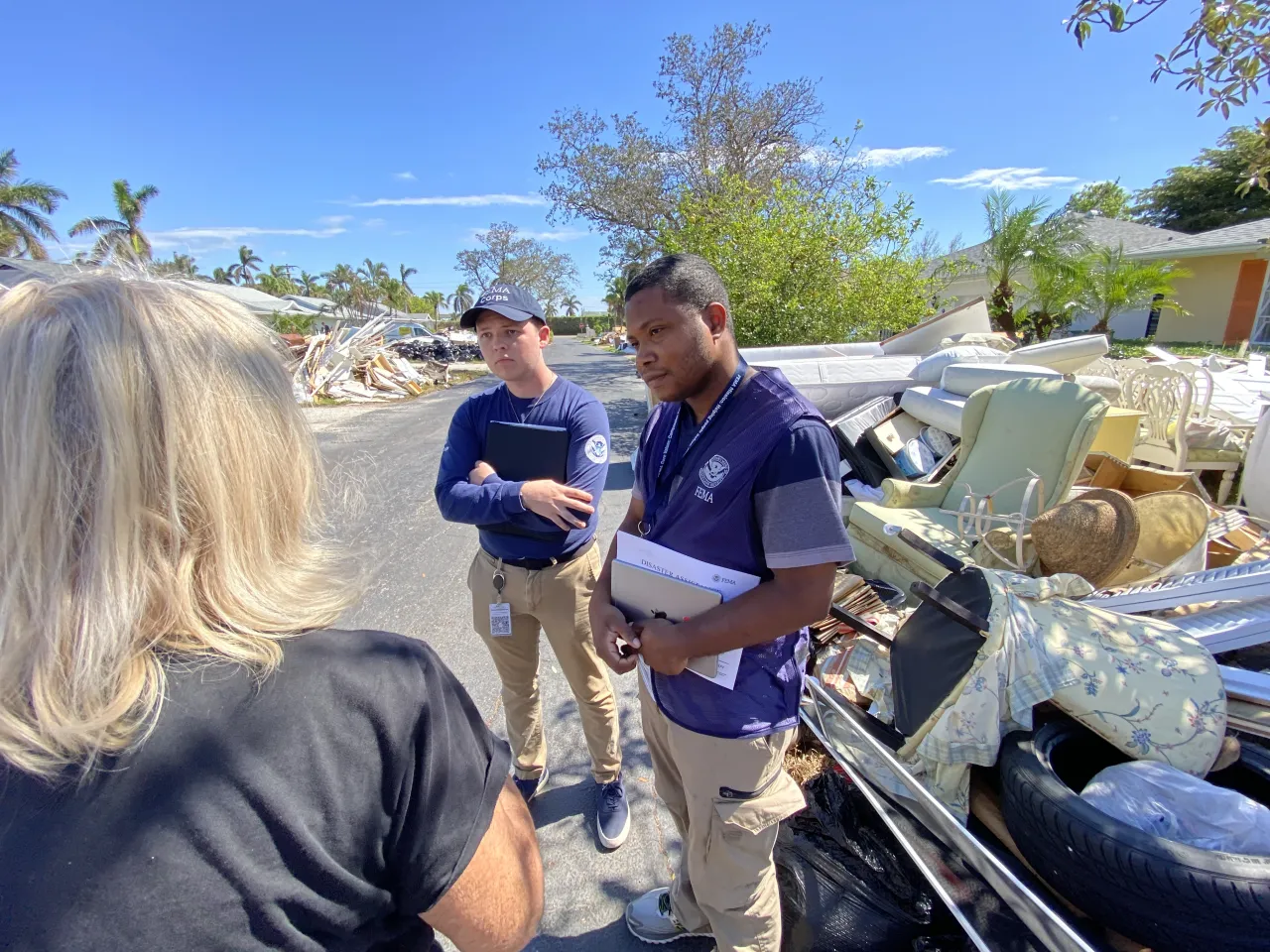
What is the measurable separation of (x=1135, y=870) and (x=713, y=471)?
1.39 meters

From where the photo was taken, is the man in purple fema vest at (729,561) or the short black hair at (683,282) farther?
the short black hair at (683,282)

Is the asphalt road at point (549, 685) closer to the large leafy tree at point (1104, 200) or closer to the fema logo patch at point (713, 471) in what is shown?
the fema logo patch at point (713, 471)

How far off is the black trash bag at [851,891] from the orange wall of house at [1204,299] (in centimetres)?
2391

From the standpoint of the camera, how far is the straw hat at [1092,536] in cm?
257

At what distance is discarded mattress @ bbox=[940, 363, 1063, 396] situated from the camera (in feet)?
14.5

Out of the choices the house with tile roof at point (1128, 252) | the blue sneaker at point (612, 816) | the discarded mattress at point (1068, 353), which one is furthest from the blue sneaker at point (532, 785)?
the house with tile roof at point (1128, 252)

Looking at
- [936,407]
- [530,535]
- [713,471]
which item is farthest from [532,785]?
[936,407]

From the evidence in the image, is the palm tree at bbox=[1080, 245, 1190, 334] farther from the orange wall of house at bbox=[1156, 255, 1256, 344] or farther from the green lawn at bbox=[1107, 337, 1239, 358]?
the orange wall of house at bbox=[1156, 255, 1256, 344]

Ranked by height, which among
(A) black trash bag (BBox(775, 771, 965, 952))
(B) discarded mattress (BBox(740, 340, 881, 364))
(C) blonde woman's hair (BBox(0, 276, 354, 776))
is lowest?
(A) black trash bag (BBox(775, 771, 965, 952))

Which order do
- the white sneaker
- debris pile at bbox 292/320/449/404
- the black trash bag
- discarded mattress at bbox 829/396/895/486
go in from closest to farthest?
the black trash bag
the white sneaker
discarded mattress at bbox 829/396/895/486
debris pile at bbox 292/320/449/404

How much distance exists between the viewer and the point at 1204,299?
61.7ft

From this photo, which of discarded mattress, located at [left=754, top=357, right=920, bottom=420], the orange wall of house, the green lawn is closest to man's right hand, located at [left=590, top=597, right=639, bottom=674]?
discarded mattress, located at [left=754, top=357, right=920, bottom=420]

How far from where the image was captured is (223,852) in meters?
0.66

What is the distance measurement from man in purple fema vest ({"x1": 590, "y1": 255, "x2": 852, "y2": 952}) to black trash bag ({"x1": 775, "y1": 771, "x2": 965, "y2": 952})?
0.52 feet
